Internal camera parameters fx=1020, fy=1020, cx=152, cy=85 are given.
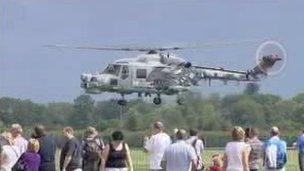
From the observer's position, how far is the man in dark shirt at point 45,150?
58.6 feet

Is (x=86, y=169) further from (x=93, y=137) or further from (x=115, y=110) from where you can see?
(x=115, y=110)

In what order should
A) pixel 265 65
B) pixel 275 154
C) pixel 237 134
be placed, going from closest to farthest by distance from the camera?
pixel 237 134 → pixel 275 154 → pixel 265 65

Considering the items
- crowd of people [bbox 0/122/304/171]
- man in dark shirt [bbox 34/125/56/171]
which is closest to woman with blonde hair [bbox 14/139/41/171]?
crowd of people [bbox 0/122/304/171]

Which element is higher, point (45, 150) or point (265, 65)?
point (265, 65)

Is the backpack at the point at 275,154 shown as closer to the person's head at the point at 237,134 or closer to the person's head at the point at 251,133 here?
the person's head at the point at 251,133

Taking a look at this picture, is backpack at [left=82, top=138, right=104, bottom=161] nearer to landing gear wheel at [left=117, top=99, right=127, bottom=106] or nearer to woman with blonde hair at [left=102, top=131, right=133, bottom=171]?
woman with blonde hair at [left=102, top=131, right=133, bottom=171]

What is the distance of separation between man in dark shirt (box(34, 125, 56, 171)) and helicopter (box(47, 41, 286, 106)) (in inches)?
1419

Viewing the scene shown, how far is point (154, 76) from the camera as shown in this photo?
56.6 m

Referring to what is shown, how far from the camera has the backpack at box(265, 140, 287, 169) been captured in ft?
64.5

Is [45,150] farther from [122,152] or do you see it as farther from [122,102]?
[122,102]

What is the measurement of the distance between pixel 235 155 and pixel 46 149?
11.3ft

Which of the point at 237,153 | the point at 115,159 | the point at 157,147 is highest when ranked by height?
the point at 237,153

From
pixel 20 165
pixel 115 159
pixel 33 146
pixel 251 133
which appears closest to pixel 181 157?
pixel 115 159

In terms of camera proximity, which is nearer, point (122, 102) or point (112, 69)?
point (122, 102)
